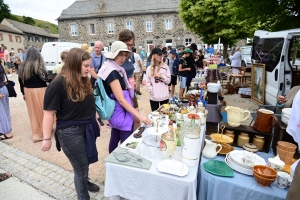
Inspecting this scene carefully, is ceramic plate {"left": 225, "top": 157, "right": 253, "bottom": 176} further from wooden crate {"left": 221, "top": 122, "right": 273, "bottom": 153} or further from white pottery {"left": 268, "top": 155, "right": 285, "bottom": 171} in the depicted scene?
wooden crate {"left": 221, "top": 122, "right": 273, "bottom": 153}

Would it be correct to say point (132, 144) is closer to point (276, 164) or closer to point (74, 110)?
point (74, 110)

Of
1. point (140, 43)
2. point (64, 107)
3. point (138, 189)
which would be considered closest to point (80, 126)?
point (64, 107)

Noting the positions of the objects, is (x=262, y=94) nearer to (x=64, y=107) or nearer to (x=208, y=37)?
(x=64, y=107)

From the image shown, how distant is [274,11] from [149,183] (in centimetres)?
740

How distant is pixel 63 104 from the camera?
169cm

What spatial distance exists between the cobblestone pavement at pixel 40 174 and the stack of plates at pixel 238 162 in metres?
1.66

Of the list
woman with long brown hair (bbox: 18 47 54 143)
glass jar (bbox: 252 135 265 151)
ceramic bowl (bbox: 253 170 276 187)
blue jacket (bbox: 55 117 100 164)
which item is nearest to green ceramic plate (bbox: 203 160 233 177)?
ceramic bowl (bbox: 253 170 276 187)

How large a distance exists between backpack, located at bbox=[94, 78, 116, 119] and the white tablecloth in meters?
0.67

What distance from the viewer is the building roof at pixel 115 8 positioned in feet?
83.1

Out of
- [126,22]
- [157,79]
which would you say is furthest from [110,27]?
[157,79]

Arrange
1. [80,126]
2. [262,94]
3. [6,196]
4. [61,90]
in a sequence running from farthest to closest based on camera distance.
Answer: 1. [262,94]
2. [6,196]
3. [80,126]
4. [61,90]

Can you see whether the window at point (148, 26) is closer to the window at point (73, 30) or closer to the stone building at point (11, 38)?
the window at point (73, 30)

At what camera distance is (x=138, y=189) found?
61.5 inches

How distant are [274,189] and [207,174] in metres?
0.48
